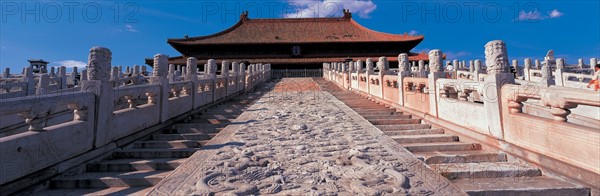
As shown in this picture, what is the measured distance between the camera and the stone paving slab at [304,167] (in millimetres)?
2834

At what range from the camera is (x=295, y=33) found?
3566 centimetres

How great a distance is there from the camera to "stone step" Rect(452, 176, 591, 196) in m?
2.89

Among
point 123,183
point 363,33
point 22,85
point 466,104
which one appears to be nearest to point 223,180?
point 123,183

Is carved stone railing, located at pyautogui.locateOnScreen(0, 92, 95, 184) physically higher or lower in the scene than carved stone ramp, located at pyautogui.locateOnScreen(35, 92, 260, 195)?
higher

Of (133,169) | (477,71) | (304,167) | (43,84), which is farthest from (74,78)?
(477,71)

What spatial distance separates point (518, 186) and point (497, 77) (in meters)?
1.66

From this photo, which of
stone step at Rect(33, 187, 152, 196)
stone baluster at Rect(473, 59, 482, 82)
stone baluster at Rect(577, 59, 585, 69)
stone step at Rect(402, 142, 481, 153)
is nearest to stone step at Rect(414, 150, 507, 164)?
stone step at Rect(402, 142, 481, 153)

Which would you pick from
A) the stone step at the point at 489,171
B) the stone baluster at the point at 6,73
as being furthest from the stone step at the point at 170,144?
the stone baluster at the point at 6,73

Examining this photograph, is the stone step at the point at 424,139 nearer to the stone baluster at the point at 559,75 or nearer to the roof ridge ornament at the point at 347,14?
the stone baluster at the point at 559,75

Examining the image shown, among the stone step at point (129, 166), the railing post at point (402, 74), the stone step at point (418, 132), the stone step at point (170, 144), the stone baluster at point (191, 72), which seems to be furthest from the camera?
the stone baluster at point (191, 72)

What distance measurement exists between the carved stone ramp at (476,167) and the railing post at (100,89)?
4.41 metres

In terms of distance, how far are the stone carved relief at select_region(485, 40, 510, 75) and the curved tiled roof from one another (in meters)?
28.3

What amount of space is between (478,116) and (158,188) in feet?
14.8

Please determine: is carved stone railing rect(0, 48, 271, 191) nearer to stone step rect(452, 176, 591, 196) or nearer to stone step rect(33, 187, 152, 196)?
stone step rect(33, 187, 152, 196)
